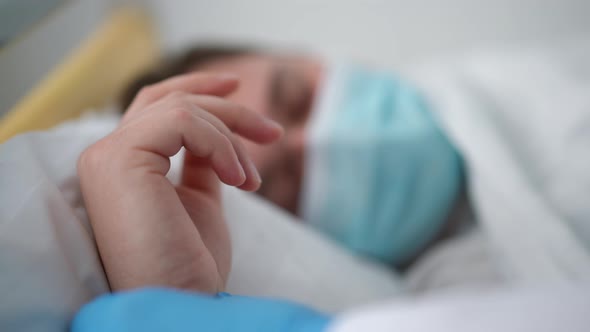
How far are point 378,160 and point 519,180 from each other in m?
0.20

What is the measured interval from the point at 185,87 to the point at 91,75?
0.53 meters

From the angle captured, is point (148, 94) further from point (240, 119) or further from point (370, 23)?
point (370, 23)

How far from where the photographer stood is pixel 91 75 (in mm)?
862

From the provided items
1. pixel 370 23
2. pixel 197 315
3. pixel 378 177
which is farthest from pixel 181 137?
pixel 370 23

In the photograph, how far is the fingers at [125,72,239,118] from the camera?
1.35ft

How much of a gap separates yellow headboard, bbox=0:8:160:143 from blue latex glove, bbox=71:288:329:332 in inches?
7.0

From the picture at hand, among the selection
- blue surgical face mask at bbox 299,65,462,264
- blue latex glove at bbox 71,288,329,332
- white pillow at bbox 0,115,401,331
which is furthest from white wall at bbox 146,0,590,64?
blue latex glove at bbox 71,288,329,332

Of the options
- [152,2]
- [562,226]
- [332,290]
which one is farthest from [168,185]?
[152,2]

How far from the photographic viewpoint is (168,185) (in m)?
0.34

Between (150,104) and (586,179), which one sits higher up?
(150,104)

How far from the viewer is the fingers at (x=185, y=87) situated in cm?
41

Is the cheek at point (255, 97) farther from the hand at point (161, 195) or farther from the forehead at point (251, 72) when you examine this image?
the hand at point (161, 195)

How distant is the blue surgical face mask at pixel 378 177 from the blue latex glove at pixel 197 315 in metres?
0.49

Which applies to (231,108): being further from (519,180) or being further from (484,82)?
(484,82)
